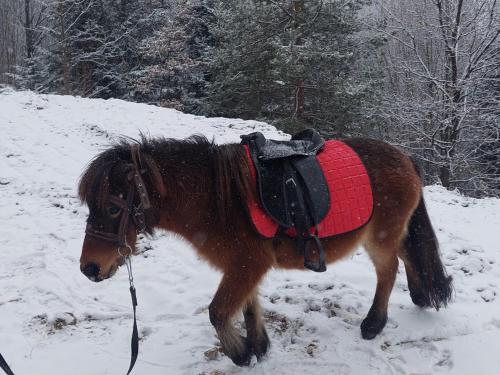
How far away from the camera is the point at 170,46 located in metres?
19.8

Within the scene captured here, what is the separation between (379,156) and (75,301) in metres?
3.07

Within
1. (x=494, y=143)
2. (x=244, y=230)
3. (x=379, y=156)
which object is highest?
(x=379, y=156)

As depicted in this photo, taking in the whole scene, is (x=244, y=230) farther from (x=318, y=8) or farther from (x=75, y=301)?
(x=318, y=8)

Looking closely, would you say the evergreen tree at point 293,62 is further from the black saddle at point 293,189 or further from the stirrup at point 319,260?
the stirrup at point 319,260

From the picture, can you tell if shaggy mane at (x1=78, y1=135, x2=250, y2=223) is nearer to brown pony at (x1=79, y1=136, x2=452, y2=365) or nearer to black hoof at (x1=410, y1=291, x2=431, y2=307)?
brown pony at (x1=79, y1=136, x2=452, y2=365)

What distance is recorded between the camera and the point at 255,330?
321cm

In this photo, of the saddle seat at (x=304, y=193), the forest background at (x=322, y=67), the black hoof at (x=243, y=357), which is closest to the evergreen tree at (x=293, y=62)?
the forest background at (x=322, y=67)

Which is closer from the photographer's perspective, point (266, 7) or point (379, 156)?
point (379, 156)

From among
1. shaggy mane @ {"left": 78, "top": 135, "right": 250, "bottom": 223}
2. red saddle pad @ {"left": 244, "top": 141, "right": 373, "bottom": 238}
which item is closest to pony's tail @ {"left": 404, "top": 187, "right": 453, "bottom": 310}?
red saddle pad @ {"left": 244, "top": 141, "right": 373, "bottom": 238}

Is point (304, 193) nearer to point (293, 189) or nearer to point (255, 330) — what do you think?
point (293, 189)

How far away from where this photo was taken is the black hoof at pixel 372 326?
337 centimetres

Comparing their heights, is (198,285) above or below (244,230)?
below

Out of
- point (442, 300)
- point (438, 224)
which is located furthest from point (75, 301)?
point (438, 224)

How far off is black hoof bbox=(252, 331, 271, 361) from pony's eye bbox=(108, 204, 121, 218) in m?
1.46
